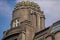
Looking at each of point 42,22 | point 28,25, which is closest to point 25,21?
point 28,25

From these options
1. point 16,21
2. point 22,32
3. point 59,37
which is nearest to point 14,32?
point 22,32

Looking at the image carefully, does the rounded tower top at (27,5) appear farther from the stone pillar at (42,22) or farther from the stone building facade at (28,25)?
the stone pillar at (42,22)

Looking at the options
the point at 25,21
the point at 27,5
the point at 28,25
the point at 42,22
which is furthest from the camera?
the point at 27,5

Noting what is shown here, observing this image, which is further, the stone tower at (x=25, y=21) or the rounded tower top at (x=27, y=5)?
the rounded tower top at (x=27, y=5)

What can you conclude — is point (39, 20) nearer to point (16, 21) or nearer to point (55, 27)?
point (16, 21)

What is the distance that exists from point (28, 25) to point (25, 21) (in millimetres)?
1027

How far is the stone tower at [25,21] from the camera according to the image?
165 feet

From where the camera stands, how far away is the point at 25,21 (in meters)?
51.1

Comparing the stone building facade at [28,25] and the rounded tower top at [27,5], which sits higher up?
the rounded tower top at [27,5]

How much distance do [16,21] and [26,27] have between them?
6.64 meters

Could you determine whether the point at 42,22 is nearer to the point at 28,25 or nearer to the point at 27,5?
the point at 27,5

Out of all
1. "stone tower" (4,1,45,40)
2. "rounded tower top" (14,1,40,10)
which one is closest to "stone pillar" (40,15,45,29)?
"stone tower" (4,1,45,40)

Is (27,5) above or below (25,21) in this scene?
above

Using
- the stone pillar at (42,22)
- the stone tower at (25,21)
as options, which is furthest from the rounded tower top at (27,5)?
the stone pillar at (42,22)
